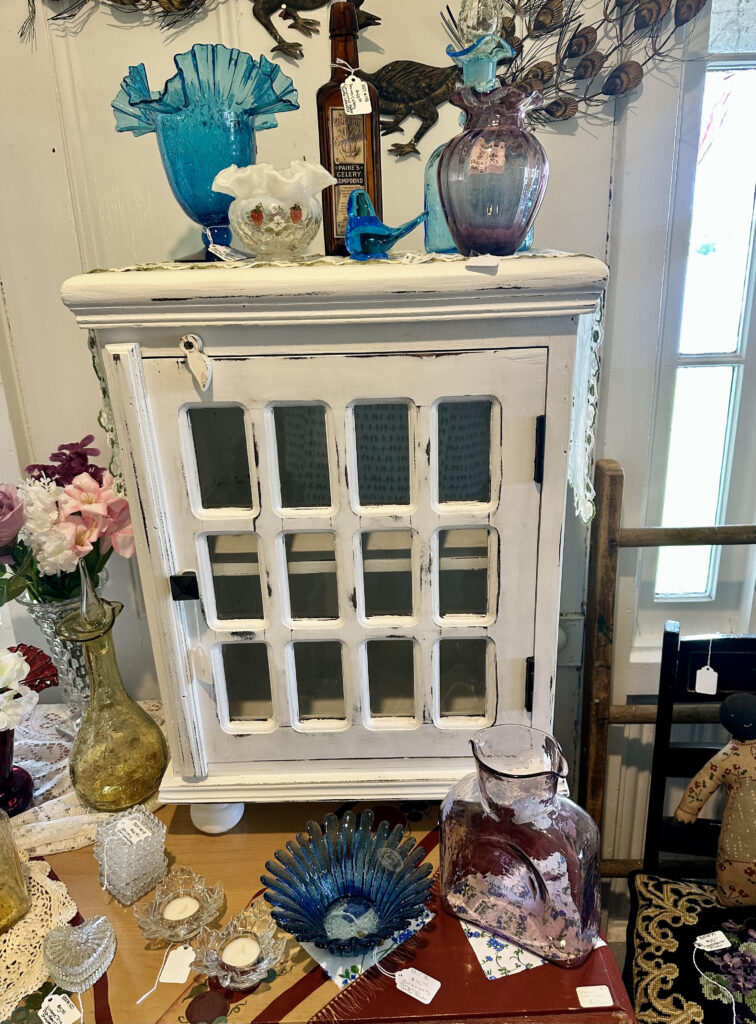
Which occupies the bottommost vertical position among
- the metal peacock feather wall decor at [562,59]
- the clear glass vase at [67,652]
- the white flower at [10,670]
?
the clear glass vase at [67,652]

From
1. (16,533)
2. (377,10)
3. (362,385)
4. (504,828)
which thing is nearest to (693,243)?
(377,10)

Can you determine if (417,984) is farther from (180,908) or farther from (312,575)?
(312,575)

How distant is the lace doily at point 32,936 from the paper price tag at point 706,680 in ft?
3.41

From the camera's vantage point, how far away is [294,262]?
837mm

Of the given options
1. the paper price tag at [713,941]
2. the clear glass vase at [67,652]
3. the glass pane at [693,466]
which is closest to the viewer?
the paper price tag at [713,941]

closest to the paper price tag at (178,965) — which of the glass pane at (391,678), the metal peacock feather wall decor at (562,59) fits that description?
the glass pane at (391,678)

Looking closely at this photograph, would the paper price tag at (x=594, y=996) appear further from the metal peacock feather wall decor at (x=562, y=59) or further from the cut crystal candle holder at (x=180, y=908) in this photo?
the metal peacock feather wall decor at (x=562, y=59)

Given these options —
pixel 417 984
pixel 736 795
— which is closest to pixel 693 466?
pixel 736 795

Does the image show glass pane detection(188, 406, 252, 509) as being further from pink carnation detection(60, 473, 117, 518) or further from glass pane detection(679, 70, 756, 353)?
glass pane detection(679, 70, 756, 353)

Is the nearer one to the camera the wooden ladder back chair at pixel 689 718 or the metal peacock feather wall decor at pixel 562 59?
the metal peacock feather wall decor at pixel 562 59

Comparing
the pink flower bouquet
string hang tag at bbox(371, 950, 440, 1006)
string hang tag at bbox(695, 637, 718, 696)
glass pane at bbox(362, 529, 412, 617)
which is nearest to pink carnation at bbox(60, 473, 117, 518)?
the pink flower bouquet

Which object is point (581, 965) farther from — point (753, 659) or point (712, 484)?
point (712, 484)

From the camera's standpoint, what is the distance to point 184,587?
91 centimetres

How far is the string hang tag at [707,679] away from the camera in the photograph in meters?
1.22
